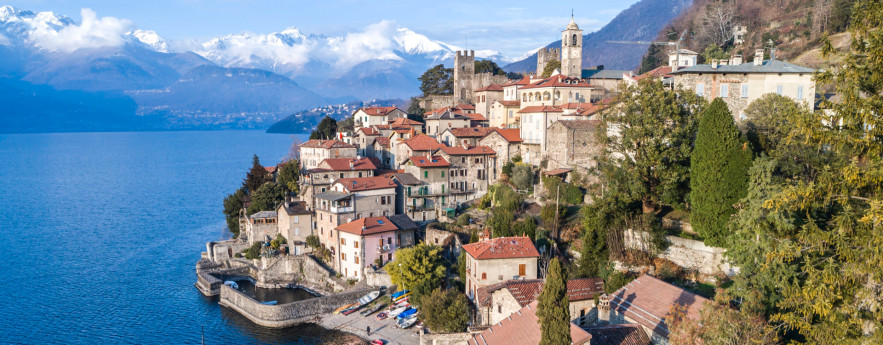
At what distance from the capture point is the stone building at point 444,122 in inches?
2359

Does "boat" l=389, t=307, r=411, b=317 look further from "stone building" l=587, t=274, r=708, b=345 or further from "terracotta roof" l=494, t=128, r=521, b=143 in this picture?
"terracotta roof" l=494, t=128, r=521, b=143

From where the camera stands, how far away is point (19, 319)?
4053 centimetres

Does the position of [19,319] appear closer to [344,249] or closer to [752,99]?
[344,249]

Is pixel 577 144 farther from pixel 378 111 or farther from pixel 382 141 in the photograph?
pixel 378 111

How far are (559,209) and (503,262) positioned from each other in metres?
7.41

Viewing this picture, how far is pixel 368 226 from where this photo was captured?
43.2 meters

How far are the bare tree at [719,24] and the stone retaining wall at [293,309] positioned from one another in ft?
177

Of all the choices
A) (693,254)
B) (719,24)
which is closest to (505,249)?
(693,254)

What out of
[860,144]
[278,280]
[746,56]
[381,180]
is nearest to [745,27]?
[746,56]

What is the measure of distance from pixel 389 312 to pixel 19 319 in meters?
25.8

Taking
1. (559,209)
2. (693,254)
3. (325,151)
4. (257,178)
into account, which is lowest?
(693,254)

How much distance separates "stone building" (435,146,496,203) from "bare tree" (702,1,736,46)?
36.3 metres

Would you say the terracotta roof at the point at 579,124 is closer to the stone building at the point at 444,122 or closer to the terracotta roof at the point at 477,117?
the stone building at the point at 444,122

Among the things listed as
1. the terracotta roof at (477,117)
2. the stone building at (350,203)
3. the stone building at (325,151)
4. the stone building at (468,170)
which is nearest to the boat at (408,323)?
the stone building at (350,203)
